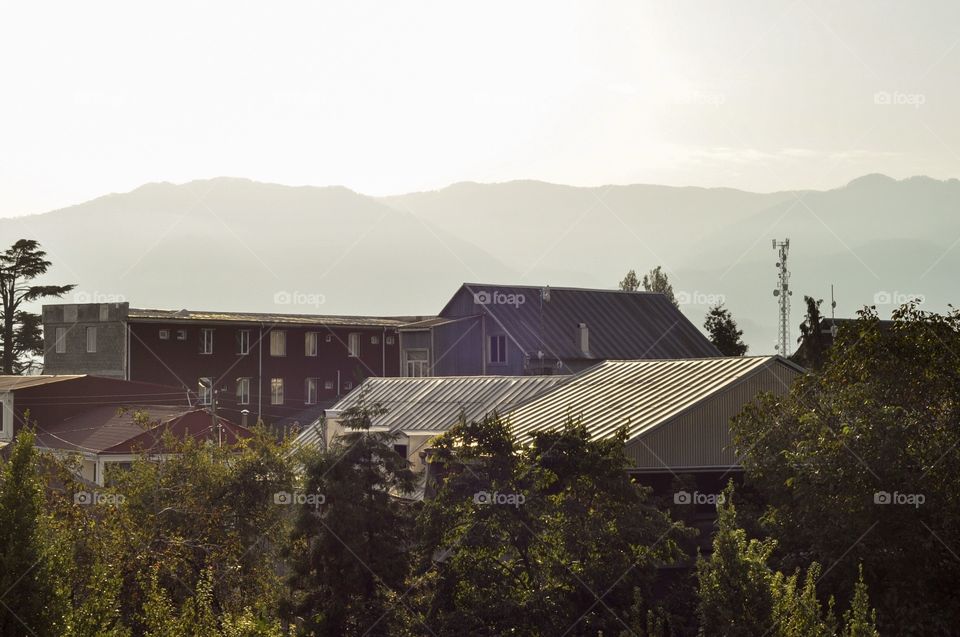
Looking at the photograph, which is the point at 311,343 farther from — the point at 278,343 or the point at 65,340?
the point at 65,340

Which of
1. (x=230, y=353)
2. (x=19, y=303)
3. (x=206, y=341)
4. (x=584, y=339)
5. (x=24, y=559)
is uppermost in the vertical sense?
(x=19, y=303)

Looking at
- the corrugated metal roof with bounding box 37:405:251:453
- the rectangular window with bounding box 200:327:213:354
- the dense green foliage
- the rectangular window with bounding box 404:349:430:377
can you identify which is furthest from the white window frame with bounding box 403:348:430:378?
the dense green foliage

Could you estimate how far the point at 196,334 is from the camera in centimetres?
7244

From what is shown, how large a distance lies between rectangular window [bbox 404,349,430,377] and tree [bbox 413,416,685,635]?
131 ft

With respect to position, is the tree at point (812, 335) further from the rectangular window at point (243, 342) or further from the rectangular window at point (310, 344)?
the rectangular window at point (243, 342)

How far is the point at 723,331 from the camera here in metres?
75.7

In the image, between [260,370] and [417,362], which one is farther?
[260,370]

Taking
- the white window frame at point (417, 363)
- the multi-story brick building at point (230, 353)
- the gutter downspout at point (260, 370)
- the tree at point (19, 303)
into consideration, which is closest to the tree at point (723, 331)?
the white window frame at point (417, 363)

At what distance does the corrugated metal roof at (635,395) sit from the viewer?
3478cm

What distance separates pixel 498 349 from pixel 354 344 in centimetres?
1873

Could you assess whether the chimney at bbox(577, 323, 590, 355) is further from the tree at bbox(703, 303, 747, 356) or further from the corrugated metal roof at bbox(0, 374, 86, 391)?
the corrugated metal roof at bbox(0, 374, 86, 391)

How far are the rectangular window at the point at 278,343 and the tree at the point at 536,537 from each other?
5120cm

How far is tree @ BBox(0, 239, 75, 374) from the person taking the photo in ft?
266

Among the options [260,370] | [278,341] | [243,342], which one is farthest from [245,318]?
[260,370]
